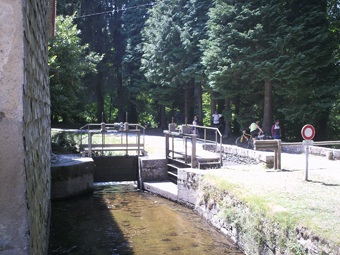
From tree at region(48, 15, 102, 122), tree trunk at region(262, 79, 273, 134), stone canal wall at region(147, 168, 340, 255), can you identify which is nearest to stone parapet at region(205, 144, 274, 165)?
stone canal wall at region(147, 168, 340, 255)

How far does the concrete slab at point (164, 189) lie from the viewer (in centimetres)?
1085

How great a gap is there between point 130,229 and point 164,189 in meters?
3.44

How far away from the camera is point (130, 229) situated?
8109 mm

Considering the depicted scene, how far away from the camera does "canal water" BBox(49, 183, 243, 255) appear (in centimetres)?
687

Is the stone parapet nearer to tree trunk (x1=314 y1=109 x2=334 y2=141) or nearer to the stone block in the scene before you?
the stone block

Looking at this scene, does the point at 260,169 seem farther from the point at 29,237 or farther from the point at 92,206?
the point at 29,237

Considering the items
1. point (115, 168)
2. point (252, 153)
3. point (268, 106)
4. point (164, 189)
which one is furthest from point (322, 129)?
point (115, 168)

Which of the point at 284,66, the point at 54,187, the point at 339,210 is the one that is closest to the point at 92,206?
the point at 54,187

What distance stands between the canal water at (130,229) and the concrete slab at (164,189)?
0.76 ft

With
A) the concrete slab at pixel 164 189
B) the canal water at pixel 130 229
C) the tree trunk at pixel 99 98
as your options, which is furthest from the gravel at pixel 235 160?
the tree trunk at pixel 99 98

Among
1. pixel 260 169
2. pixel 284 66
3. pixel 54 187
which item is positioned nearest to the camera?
pixel 260 169

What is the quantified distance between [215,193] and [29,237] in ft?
18.7

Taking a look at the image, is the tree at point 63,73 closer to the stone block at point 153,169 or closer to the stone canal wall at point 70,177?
the stone canal wall at point 70,177

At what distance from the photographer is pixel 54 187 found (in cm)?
1050
